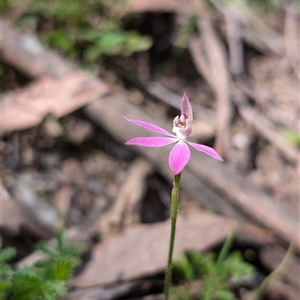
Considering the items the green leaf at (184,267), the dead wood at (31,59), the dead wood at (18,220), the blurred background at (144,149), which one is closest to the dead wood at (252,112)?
the blurred background at (144,149)

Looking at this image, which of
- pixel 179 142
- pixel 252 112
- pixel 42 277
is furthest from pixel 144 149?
pixel 179 142

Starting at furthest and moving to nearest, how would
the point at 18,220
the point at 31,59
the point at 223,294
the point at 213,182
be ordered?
the point at 31,59 < the point at 213,182 < the point at 18,220 < the point at 223,294

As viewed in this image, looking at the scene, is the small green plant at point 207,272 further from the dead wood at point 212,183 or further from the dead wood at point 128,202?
the dead wood at point 128,202

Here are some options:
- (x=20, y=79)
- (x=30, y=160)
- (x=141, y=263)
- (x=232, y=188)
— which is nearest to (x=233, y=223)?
(x=232, y=188)

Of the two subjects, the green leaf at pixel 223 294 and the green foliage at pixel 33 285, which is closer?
the green foliage at pixel 33 285

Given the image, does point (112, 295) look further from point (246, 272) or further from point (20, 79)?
point (20, 79)

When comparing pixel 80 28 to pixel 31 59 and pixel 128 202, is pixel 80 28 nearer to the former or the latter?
pixel 31 59
